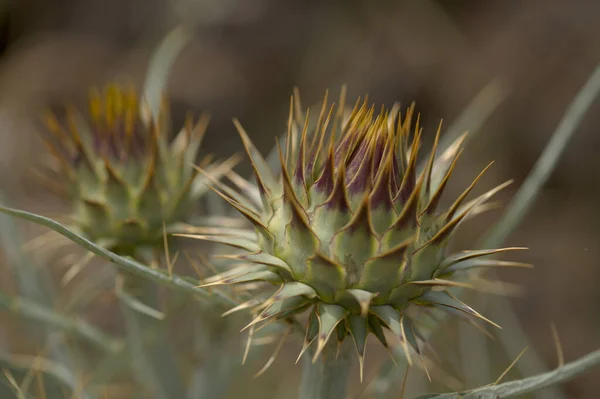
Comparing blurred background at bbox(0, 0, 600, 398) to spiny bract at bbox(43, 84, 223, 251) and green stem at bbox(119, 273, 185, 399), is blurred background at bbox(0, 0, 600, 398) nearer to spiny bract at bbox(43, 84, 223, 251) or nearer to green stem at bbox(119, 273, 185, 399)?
green stem at bbox(119, 273, 185, 399)

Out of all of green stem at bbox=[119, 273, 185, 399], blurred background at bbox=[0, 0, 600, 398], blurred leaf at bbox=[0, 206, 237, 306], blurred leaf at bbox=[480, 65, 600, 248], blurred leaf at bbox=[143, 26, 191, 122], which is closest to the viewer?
blurred leaf at bbox=[0, 206, 237, 306]

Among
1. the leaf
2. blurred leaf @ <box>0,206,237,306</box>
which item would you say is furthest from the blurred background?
the leaf

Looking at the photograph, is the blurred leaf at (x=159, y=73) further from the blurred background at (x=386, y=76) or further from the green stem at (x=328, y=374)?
the blurred background at (x=386, y=76)

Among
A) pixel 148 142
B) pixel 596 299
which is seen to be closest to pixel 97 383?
pixel 148 142

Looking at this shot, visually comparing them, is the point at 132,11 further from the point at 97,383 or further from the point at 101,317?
the point at 97,383

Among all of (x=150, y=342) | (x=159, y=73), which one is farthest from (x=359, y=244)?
(x=159, y=73)
